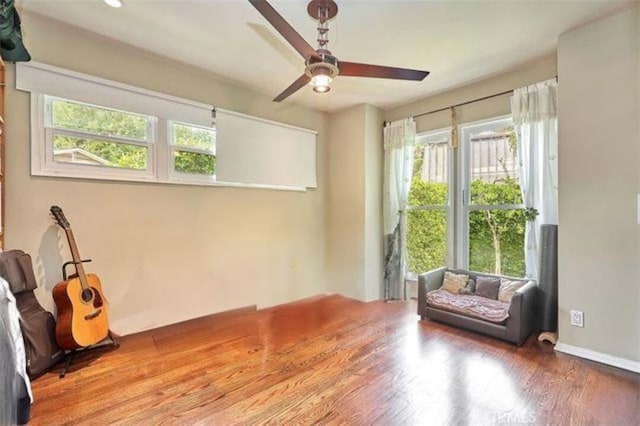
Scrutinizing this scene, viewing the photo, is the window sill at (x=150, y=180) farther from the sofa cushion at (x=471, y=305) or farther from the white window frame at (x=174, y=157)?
the sofa cushion at (x=471, y=305)

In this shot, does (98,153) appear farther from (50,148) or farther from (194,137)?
(194,137)

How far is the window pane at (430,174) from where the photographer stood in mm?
3916

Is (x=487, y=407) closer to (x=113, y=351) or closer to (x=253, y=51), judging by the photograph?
(x=113, y=351)

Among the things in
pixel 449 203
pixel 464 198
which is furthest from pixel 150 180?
pixel 464 198

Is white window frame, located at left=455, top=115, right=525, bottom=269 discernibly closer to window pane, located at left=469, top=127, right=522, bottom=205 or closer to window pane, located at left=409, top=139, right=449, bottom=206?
window pane, located at left=469, top=127, right=522, bottom=205

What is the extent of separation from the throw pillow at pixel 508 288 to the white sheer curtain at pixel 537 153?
6.0 inches

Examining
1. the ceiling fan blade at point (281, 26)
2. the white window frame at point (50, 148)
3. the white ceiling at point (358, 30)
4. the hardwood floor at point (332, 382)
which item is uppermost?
the white ceiling at point (358, 30)

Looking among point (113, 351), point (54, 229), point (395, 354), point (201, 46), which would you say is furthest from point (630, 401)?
point (54, 229)

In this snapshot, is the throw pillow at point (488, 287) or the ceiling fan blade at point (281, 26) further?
the throw pillow at point (488, 287)

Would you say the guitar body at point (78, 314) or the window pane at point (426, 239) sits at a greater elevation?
the window pane at point (426, 239)

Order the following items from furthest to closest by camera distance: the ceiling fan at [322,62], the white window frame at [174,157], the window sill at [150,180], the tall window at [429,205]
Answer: the tall window at [429,205] → the white window frame at [174,157] → the window sill at [150,180] → the ceiling fan at [322,62]

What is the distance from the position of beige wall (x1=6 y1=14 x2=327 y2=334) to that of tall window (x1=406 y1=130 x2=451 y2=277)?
1.46 metres

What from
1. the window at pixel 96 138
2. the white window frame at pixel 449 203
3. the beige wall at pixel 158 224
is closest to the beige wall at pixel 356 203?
the beige wall at pixel 158 224

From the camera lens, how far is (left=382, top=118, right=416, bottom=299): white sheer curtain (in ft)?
13.4
